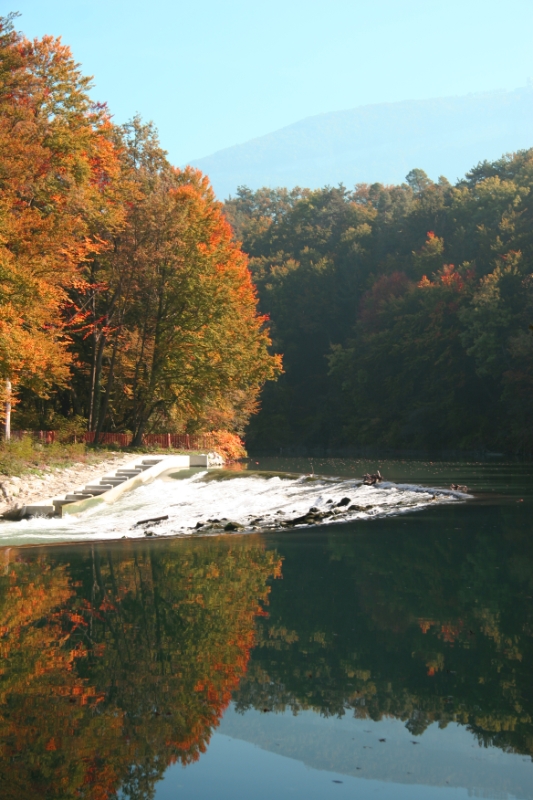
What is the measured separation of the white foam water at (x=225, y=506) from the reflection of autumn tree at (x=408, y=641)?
16.8 feet

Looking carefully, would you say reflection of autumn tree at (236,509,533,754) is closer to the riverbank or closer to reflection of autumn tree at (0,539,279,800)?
reflection of autumn tree at (0,539,279,800)

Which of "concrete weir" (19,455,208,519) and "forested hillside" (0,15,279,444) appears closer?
"concrete weir" (19,455,208,519)

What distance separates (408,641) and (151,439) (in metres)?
25.5

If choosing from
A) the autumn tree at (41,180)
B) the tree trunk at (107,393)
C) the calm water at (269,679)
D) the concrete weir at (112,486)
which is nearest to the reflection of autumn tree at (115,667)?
the calm water at (269,679)

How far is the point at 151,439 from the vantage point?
3234 centimetres

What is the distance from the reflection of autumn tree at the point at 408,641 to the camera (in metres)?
5.90

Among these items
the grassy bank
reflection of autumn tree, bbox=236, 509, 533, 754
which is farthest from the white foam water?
reflection of autumn tree, bbox=236, 509, 533, 754

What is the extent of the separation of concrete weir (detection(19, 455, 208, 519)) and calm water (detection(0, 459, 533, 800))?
24.0 feet

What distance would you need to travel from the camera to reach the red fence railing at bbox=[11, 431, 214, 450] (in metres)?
27.3

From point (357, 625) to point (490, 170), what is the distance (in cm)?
7025

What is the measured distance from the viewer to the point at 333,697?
6133mm

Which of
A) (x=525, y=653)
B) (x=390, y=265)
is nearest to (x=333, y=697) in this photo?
(x=525, y=653)

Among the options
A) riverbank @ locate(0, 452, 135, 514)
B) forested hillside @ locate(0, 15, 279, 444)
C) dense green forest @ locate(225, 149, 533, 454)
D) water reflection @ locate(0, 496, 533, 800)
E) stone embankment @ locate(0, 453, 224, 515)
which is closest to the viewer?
water reflection @ locate(0, 496, 533, 800)

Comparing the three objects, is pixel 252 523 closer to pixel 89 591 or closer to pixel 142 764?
pixel 89 591
